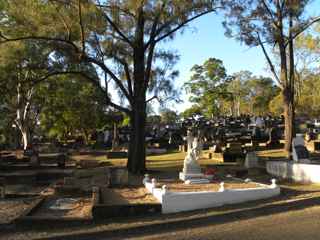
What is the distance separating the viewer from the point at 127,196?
45.0 ft

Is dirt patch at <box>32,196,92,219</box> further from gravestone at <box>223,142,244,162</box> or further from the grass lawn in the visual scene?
gravestone at <box>223,142,244,162</box>

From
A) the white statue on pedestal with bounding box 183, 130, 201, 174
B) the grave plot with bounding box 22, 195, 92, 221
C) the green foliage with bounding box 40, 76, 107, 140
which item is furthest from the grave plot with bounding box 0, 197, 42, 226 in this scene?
the green foliage with bounding box 40, 76, 107, 140

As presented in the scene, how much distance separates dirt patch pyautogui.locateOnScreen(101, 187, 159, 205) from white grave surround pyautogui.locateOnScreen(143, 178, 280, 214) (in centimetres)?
31

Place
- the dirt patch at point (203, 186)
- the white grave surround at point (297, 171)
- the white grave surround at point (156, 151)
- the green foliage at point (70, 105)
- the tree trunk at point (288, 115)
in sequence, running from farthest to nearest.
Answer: the green foliage at point (70, 105)
the white grave surround at point (156, 151)
the tree trunk at point (288, 115)
the white grave surround at point (297, 171)
the dirt patch at point (203, 186)

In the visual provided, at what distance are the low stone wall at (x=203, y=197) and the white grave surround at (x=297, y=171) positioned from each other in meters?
3.02

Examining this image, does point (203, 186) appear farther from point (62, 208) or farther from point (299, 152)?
point (299, 152)

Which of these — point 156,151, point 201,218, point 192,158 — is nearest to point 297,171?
point 192,158

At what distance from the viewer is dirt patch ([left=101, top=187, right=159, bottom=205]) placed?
12469 millimetres

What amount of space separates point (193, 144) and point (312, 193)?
4.28 m

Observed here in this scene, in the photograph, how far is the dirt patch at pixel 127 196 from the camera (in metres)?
12.5

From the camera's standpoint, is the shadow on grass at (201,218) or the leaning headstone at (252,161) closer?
the shadow on grass at (201,218)

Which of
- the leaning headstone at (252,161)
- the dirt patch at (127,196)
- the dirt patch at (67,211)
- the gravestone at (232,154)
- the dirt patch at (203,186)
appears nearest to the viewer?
the dirt patch at (67,211)

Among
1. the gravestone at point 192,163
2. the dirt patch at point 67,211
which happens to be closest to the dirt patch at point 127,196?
the dirt patch at point 67,211

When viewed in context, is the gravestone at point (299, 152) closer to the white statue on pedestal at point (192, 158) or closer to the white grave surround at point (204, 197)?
the white statue on pedestal at point (192, 158)
